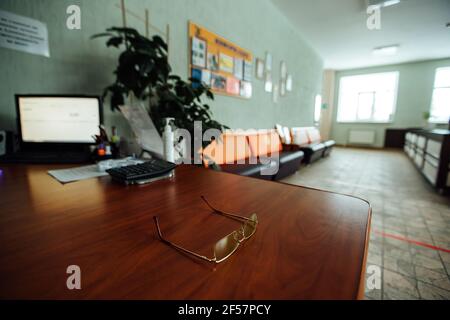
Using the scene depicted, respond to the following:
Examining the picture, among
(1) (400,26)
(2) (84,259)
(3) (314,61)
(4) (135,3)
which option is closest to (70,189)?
(2) (84,259)

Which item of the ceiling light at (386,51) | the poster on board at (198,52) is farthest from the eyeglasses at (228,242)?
the ceiling light at (386,51)

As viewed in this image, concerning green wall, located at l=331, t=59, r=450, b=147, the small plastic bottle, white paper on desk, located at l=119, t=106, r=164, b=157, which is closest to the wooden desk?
the small plastic bottle

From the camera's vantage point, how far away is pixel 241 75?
3.03 meters

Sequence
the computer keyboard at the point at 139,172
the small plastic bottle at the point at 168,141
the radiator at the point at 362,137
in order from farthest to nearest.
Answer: the radiator at the point at 362,137 → the small plastic bottle at the point at 168,141 → the computer keyboard at the point at 139,172

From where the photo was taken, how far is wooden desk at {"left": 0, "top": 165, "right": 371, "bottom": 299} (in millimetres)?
294

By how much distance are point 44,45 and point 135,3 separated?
0.80m

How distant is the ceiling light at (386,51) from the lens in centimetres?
575

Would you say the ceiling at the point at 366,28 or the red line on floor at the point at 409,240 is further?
the ceiling at the point at 366,28

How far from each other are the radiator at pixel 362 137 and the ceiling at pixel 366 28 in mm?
2639

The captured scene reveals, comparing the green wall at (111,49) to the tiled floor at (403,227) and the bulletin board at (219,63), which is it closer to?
the bulletin board at (219,63)

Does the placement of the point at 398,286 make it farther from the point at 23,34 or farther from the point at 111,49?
the point at 23,34

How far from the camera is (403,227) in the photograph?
1891 millimetres

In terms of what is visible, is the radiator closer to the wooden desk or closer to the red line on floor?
the red line on floor

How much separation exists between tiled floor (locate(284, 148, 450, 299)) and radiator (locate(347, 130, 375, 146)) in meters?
4.68
